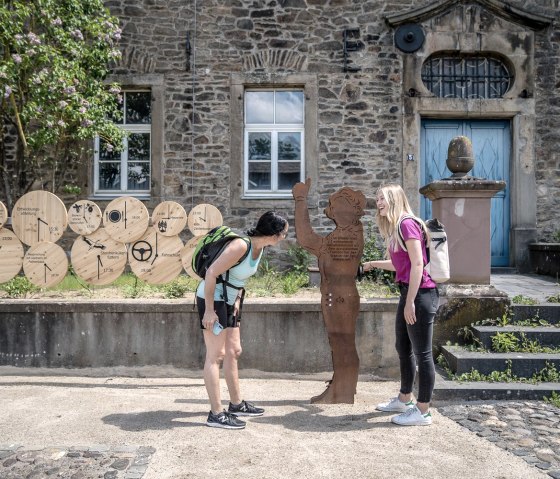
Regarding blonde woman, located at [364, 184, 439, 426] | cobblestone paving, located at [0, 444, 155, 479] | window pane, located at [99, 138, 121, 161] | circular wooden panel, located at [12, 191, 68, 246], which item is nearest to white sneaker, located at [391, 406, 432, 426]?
blonde woman, located at [364, 184, 439, 426]

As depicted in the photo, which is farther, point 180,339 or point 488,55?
point 488,55

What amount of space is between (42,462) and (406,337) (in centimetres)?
257

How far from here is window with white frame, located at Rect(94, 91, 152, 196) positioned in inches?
400

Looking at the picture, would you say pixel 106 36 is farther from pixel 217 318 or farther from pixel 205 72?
pixel 217 318

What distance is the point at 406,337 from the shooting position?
4.41 meters

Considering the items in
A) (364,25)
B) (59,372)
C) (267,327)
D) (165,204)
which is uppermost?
(364,25)

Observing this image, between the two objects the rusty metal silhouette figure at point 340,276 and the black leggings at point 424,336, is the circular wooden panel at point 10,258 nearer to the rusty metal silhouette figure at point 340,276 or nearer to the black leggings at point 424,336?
the rusty metal silhouette figure at point 340,276

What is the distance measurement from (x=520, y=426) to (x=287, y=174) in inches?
263

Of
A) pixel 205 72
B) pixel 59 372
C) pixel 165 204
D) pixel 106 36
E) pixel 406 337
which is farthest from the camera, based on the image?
pixel 205 72

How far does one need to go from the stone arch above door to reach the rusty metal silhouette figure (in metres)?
5.24

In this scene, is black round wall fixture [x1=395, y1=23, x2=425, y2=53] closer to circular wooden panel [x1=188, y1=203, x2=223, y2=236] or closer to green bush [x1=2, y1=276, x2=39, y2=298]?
circular wooden panel [x1=188, y1=203, x2=223, y2=236]

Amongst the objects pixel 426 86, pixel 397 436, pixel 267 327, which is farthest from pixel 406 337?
pixel 426 86

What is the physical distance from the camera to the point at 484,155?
10.1m

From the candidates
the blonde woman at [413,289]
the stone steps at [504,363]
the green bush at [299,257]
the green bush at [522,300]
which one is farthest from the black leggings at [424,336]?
the green bush at [299,257]
